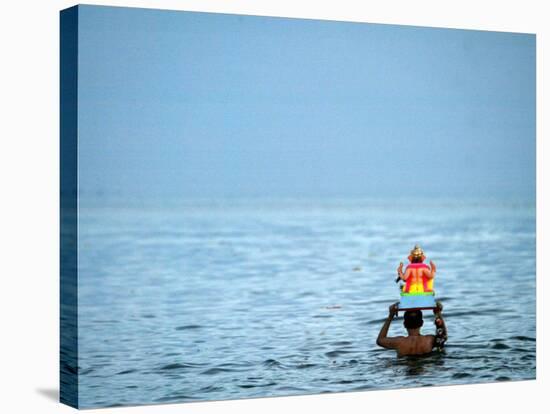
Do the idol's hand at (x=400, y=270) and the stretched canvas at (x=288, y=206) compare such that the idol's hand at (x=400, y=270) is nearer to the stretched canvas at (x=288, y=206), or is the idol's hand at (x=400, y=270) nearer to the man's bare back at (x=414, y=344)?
the stretched canvas at (x=288, y=206)

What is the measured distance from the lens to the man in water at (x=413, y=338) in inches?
550

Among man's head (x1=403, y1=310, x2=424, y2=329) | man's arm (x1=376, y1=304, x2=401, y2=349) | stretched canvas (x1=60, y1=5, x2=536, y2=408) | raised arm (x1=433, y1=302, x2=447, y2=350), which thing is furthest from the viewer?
raised arm (x1=433, y1=302, x2=447, y2=350)

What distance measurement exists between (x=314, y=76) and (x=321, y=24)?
503 millimetres

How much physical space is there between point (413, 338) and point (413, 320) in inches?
6.7

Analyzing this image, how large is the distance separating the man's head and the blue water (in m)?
0.10

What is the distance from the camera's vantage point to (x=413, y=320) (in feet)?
46.1

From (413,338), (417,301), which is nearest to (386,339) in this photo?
(413,338)

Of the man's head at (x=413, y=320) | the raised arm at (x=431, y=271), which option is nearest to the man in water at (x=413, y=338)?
the man's head at (x=413, y=320)

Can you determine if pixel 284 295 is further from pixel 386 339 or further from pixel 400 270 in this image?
pixel 400 270

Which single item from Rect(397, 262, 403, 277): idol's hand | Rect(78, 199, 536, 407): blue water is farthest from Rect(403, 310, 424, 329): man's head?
Rect(397, 262, 403, 277): idol's hand

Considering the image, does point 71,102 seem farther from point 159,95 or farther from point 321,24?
point 321,24

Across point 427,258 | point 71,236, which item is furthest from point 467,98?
point 71,236

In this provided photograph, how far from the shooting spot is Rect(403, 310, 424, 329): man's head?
14055 mm

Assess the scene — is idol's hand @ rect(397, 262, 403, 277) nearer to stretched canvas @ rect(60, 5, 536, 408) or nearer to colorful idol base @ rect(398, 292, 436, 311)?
stretched canvas @ rect(60, 5, 536, 408)
